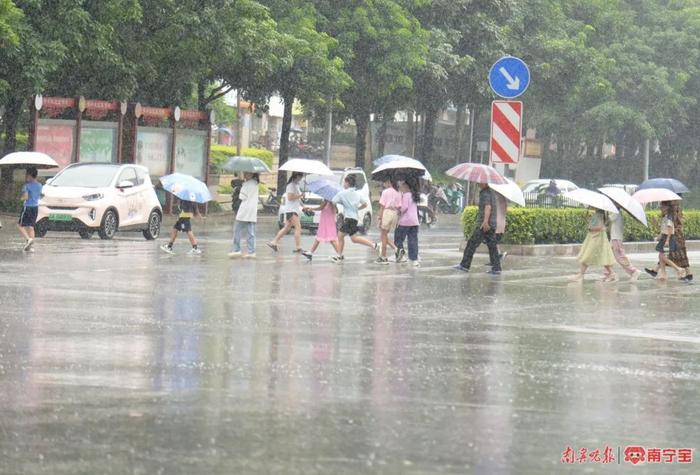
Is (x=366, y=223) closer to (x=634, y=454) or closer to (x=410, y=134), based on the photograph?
(x=634, y=454)

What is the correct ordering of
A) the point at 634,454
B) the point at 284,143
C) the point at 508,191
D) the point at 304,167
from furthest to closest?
the point at 284,143, the point at 304,167, the point at 508,191, the point at 634,454

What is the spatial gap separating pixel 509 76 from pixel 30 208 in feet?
25.5

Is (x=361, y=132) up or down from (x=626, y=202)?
up

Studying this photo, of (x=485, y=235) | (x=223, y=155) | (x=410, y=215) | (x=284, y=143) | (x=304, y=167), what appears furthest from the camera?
(x=223, y=155)

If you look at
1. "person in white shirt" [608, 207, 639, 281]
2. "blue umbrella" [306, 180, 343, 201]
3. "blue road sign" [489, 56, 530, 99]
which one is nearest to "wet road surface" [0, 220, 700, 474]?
"person in white shirt" [608, 207, 639, 281]

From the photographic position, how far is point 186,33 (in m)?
40.4

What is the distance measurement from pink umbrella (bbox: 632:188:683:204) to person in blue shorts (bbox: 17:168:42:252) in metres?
9.37

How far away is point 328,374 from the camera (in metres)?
10.3

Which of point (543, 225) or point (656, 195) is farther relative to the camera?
point (543, 225)

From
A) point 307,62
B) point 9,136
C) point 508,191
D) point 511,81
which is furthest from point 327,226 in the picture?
point 307,62

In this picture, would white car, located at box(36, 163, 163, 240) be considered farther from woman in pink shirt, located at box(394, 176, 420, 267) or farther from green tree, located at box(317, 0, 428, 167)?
green tree, located at box(317, 0, 428, 167)

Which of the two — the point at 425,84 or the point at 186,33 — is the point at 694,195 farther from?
the point at 186,33

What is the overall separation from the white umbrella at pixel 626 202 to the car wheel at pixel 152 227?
10941mm

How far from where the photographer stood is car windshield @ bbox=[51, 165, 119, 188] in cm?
2904
